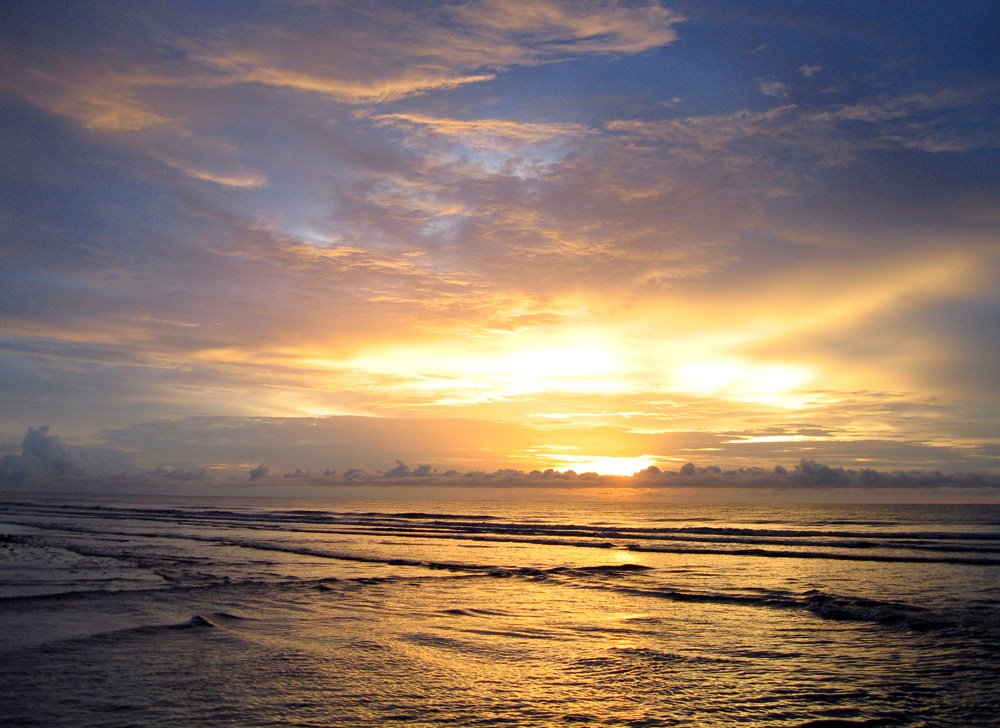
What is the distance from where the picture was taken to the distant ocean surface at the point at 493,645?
31.4ft

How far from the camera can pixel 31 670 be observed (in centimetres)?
1117

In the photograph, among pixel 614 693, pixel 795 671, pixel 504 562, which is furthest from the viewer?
pixel 504 562

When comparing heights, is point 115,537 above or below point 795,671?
below

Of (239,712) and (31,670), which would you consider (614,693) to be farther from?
(31,670)

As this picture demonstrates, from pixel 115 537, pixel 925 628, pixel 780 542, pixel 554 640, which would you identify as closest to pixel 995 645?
pixel 925 628

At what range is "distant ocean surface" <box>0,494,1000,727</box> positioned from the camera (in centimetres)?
956

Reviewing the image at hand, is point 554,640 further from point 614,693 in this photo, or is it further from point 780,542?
point 780,542

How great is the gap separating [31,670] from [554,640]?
923cm

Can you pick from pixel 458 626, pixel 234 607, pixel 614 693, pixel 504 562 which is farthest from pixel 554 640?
pixel 504 562

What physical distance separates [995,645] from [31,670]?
1767 cm

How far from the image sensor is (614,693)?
409 inches

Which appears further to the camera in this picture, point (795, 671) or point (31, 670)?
point (795, 671)

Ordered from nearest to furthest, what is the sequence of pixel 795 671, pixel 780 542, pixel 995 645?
pixel 795 671 → pixel 995 645 → pixel 780 542

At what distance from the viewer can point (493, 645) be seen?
45.4 ft
